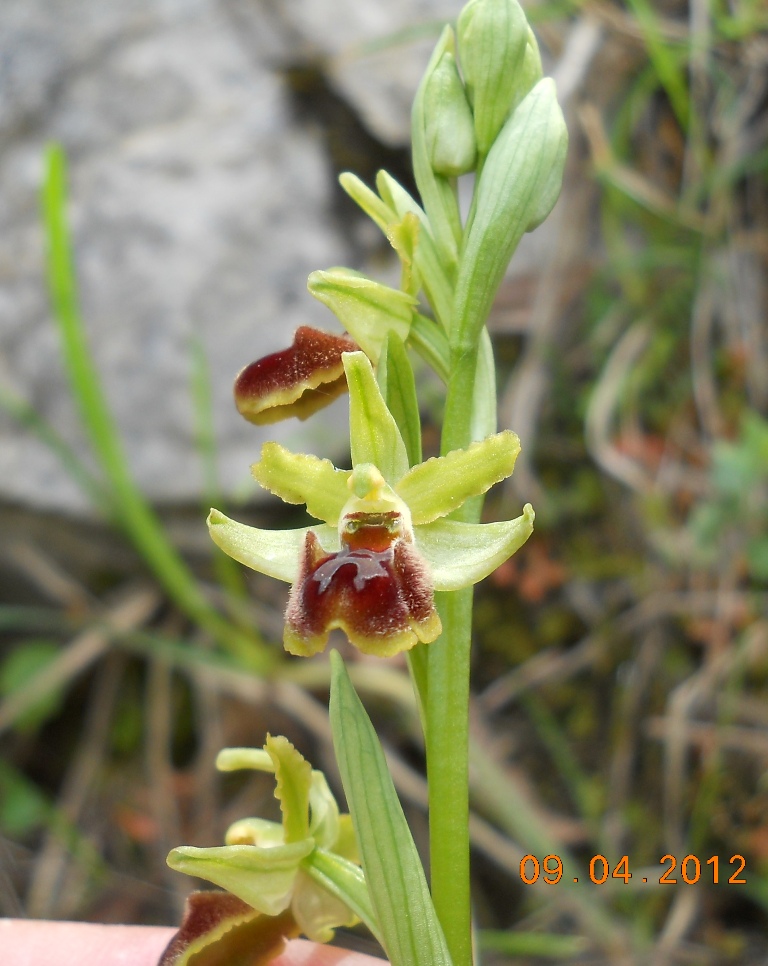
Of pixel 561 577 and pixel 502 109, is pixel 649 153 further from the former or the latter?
pixel 502 109

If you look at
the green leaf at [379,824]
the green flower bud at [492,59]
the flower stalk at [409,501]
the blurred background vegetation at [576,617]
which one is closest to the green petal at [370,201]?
the flower stalk at [409,501]

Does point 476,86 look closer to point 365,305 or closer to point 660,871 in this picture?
point 365,305

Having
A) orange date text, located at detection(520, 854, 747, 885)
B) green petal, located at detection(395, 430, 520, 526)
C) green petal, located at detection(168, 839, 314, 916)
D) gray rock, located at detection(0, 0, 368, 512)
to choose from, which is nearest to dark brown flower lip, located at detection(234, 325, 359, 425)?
green petal, located at detection(395, 430, 520, 526)

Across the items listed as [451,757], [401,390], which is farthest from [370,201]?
[451,757]

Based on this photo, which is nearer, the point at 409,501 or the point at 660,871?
the point at 409,501

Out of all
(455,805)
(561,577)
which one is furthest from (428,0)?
(455,805)

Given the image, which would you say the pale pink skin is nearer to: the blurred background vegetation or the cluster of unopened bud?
the blurred background vegetation

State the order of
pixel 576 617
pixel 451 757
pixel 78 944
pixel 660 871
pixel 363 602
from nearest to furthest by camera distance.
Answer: pixel 363 602
pixel 451 757
pixel 78 944
pixel 660 871
pixel 576 617
